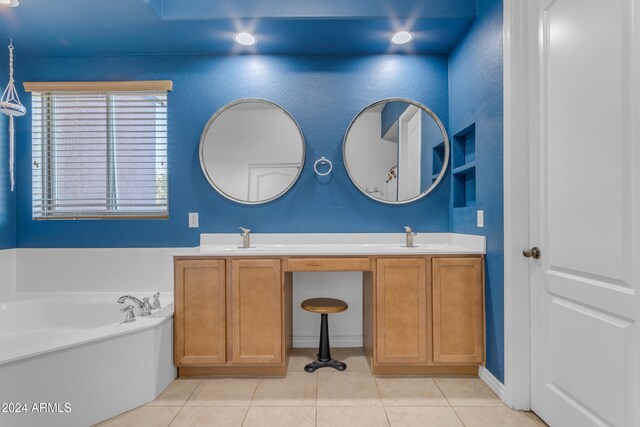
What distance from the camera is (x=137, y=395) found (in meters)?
1.85

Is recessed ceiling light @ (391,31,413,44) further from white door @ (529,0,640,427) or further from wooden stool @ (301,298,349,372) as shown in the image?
wooden stool @ (301,298,349,372)

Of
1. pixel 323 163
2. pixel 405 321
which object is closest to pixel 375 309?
pixel 405 321

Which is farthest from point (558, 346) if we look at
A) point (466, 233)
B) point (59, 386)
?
point (59, 386)

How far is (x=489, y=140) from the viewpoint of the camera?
202 cm

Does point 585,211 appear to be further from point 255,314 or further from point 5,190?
point 5,190

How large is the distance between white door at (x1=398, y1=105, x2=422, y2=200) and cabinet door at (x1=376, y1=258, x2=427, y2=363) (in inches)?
27.8

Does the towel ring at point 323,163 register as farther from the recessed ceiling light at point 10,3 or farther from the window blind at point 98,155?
the recessed ceiling light at point 10,3

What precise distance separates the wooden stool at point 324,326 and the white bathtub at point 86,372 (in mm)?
893

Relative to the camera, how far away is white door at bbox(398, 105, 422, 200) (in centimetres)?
260

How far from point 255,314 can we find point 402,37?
217cm

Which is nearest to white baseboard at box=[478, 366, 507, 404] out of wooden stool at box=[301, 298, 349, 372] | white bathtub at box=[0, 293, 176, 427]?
wooden stool at box=[301, 298, 349, 372]

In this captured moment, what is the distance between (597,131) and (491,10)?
1.09 metres

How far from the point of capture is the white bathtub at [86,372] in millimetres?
1529

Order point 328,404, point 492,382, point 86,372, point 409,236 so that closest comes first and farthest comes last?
point 86,372 → point 328,404 → point 492,382 → point 409,236
